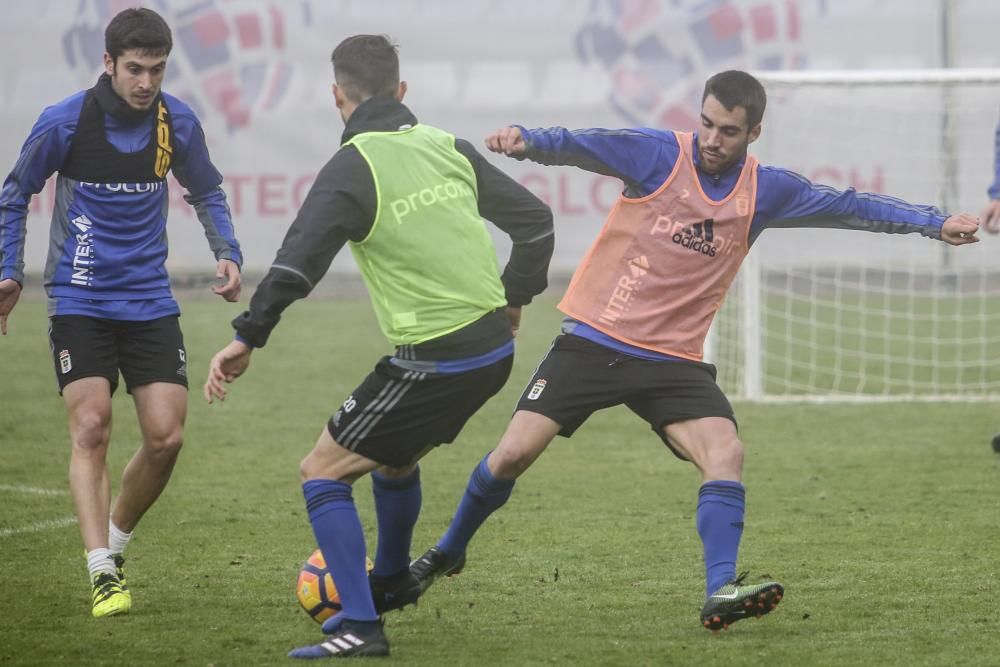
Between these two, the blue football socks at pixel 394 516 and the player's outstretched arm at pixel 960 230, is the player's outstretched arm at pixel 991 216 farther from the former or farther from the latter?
the blue football socks at pixel 394 516

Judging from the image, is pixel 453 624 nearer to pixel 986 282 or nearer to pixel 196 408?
pixel 196 408

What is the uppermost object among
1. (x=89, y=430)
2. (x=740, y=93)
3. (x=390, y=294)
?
(x=740, y=93)

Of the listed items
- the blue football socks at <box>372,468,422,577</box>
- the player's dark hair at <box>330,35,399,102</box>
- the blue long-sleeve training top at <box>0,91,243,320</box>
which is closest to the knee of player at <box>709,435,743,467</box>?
the blue football socks at <box>372,468,422,577</box>

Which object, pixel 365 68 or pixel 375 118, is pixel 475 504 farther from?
pixel 365 68

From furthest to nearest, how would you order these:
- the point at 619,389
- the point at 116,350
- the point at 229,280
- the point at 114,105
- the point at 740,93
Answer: the point at 229,280, the point at 116,350, the point at 114,105, the point at 619,389, the point at 740,93

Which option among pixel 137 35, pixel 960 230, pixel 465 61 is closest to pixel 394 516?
pixel 137 35

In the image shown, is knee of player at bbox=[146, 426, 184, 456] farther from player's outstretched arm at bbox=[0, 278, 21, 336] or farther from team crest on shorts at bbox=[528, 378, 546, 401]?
team crest on shorts at bbox=[528, 378, 546, 401]

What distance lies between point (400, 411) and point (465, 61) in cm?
1451

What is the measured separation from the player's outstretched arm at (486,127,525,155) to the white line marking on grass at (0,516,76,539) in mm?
3120

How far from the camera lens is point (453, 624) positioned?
5344 millimetres

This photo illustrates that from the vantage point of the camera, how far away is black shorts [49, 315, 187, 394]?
5727 millimetres

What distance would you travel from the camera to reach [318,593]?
5.21 meters

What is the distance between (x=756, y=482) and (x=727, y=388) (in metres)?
4.02

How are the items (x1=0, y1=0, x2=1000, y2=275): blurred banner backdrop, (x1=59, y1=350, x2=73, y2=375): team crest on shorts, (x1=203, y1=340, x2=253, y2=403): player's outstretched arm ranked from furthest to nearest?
(x1=0, y1=0, x2=1000, y2=275): blurred banner backdrop, (x1=59, y1=350, x2=73, y2=375): team crest on shorts, (x1=203, y1=340, x2=253, y2=403): player's outstretched arm
